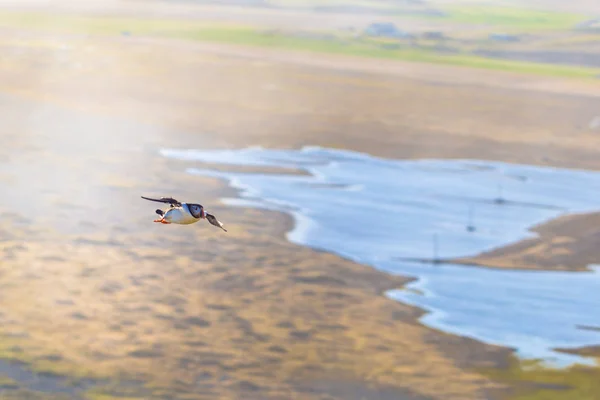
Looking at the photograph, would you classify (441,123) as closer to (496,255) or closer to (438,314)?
(496,255)

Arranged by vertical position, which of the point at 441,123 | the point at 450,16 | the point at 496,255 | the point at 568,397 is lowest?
the point at 568,397

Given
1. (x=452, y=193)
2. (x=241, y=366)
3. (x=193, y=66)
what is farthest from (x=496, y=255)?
(x=193, y=66)

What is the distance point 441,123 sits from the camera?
88688mm

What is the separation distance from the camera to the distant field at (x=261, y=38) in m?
Answer: 115

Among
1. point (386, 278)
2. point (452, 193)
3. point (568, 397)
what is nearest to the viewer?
point (568, 397)

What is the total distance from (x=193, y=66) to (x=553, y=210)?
5259cm

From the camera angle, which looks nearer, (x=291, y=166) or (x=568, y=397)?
(x=568, y=397)

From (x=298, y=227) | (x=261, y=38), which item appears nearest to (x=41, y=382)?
(x=298, y=227)

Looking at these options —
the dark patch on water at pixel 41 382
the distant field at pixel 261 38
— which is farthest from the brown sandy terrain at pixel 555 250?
the distant field at pixel 261 38

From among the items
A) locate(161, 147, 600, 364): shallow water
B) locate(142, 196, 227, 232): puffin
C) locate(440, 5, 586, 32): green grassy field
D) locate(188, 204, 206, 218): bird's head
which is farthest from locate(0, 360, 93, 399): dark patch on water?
locate(440, 5, 586, 32): green grassy field

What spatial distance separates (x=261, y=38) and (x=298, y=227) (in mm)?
72390

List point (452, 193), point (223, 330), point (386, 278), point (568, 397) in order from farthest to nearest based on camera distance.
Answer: point (452, 193), point (386, 278), point (223, 330), point (568, 397)

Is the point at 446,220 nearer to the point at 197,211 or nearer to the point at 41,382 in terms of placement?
the point at 41,382

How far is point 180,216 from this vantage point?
563 inches
